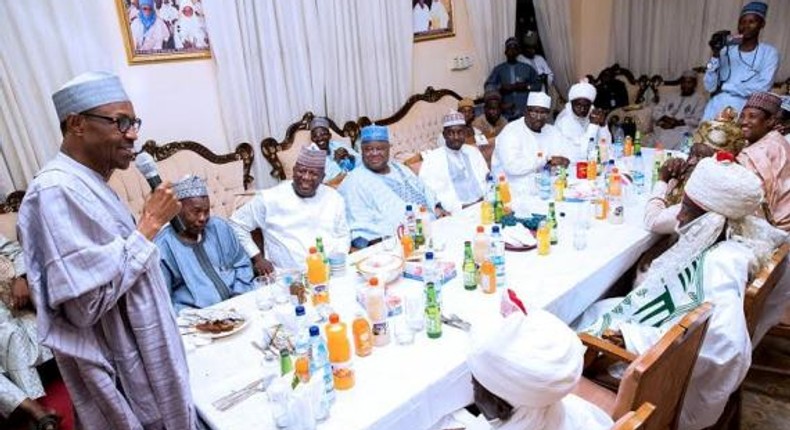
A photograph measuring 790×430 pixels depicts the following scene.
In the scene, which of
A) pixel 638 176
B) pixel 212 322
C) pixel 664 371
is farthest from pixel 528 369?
pixel 638 176

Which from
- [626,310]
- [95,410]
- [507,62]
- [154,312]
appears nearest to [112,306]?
[154,312]

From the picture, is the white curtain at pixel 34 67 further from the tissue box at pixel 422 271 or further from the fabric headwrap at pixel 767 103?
the fabric headwrap at pixel 767 103

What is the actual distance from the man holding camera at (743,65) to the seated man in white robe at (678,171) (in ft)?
6.68

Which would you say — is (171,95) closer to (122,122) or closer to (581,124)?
(122,122)

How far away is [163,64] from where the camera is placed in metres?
3.71

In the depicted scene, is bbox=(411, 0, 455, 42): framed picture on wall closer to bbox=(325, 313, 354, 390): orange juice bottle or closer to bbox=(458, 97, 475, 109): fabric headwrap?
bbox=(458, 97, 475, 109): fabric headwrap

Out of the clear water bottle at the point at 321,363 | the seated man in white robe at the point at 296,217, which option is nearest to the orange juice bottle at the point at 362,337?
the clear water bottle at the point at 321,363

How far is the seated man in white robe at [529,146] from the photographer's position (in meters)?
3.80

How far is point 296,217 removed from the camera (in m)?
2.90

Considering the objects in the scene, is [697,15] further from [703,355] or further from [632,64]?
[703,355]

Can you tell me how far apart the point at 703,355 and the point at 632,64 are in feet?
19.2

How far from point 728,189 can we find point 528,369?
1.23 metres

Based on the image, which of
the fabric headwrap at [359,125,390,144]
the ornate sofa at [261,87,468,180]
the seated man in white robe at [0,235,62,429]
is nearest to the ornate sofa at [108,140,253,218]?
the ornate sofa at [261,87,468,180]

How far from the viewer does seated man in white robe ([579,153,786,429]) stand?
165 cm
